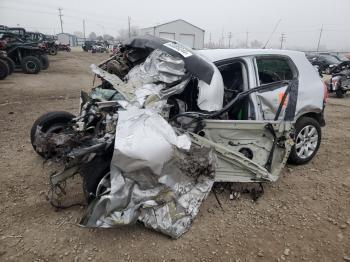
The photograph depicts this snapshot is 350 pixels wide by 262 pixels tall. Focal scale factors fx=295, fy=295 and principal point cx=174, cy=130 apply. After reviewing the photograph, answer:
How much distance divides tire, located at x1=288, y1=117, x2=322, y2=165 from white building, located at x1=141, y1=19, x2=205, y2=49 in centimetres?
4442

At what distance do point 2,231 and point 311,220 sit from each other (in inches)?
120

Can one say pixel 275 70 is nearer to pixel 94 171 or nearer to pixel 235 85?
pixel 235 85

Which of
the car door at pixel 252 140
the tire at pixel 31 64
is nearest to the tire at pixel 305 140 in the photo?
the car door at pixel 252 140

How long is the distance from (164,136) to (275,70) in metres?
2.33

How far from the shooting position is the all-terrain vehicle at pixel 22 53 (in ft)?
40.6

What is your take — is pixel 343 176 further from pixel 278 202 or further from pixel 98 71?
pixel 98 71

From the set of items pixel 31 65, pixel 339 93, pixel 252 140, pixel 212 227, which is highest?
pixel 31 65

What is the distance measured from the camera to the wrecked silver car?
2611 mm

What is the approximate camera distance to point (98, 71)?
3717 millimetres

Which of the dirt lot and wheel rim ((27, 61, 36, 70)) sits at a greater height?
wheel rim ((27, 61, 36, 70))

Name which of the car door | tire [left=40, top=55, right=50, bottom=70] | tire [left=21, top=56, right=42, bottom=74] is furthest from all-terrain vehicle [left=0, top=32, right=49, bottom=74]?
the car door

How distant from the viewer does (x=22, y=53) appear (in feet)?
42.3

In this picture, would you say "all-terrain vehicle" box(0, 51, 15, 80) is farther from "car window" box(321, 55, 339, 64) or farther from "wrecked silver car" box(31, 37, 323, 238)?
"car window" box(321, 55, 339, 64)

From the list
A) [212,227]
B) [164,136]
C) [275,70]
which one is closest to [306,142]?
[275,70]
